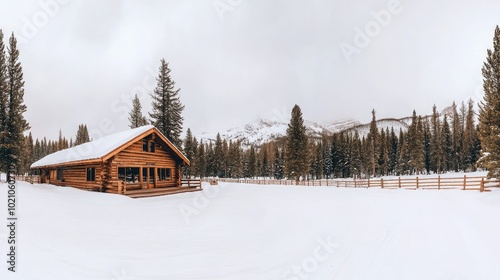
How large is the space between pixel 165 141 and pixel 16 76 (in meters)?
20.5

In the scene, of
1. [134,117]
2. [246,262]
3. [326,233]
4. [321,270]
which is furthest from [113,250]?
[134,117]

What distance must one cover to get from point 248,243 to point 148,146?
16.4 metres

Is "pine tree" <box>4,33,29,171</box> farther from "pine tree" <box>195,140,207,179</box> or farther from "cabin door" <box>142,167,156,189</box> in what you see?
"pine tree" <box>195,140,207,179</box>

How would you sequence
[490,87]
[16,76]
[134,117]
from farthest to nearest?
1. [134,117]
2. [16,76]
3. [490,87]

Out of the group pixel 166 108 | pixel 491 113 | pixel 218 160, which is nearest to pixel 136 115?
pixel 166 108

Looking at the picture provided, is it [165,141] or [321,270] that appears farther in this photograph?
[165,141]

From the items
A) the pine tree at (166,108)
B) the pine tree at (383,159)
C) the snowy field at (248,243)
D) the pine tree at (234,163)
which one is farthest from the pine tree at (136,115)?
the pine tree at (383,159)

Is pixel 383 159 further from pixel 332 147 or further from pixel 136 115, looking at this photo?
pixel 136 115

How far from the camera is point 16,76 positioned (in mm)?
28609

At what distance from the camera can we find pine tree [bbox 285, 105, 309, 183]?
48094mm

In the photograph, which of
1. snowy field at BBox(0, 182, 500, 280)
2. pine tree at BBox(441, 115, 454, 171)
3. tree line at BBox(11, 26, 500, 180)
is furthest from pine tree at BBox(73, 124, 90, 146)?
pine tree at BBox(441, 115, 454, 171)

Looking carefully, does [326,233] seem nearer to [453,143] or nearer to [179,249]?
[179,249]

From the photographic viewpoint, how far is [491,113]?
22.4 meters

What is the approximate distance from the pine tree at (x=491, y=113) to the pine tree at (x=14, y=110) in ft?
151
